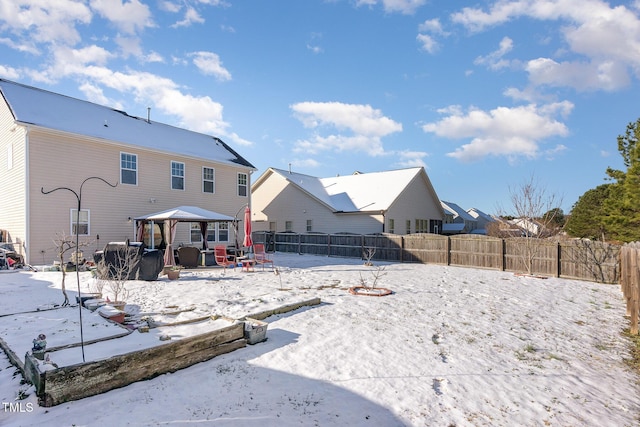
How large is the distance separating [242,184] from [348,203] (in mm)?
7773

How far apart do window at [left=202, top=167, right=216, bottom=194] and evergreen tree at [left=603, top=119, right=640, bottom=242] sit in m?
22.0

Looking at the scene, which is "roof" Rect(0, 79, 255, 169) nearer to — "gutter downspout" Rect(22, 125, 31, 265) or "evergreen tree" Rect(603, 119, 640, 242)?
"gutter downspout" Rect(22, 125, 31, 265)

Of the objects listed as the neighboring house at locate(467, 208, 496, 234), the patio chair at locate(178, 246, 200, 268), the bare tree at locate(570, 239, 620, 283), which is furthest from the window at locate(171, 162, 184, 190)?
the neighboring house at locate(467, 208, 496, 234)

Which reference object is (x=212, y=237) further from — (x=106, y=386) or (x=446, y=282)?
(x=106, y=386)

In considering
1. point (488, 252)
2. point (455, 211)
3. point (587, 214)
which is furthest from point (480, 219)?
point (488, 252)

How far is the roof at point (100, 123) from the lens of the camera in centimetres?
1341

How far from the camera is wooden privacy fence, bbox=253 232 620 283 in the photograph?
1168 centimetres

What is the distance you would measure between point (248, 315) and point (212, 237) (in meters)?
13.8

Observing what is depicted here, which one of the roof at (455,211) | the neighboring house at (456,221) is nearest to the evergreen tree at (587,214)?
the neighboring house at (456,221)

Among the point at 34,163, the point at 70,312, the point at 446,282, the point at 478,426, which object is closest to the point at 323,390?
the point at 478,426

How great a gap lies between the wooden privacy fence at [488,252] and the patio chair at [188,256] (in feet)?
26.5

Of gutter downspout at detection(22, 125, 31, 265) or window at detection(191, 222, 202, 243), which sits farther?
window at detection(191, 222, 202, 243)

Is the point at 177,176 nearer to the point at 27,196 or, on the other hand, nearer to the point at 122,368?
the point at 27,196

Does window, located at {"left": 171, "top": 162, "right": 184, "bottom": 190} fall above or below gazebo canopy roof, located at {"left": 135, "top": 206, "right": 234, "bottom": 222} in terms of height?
above
